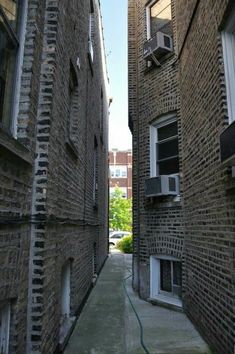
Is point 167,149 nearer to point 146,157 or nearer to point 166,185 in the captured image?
point 146,157

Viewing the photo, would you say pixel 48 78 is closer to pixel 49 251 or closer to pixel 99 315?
pixel 49 251

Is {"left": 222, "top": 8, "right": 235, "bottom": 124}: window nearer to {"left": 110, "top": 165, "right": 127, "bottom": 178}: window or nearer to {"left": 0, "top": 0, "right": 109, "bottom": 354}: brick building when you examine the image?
{"left": 0, "top": 0, "right": 109, "bottom": 354}: brick building

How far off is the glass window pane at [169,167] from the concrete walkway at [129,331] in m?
2.95

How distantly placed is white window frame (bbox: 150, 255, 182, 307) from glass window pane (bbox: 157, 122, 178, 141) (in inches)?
110

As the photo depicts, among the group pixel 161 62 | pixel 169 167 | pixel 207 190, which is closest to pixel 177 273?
pixel 169 167

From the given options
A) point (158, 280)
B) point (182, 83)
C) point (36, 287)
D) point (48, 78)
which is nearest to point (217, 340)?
point (36, 287)

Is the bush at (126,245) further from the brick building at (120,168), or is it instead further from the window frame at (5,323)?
the brick building at (120,168)

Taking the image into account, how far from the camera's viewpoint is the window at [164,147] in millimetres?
7199

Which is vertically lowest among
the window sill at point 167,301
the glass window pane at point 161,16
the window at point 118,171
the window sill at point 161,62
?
the window sill at point 167,301

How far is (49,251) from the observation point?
3.96 m

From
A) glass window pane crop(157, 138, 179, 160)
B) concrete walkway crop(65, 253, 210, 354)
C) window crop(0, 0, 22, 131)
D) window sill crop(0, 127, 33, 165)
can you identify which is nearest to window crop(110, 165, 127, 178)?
glass window pane crop(157, 138, 179, 160)

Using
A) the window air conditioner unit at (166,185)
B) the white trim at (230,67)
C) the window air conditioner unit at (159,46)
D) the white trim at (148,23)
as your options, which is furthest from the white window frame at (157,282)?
the white trim at (148,23)

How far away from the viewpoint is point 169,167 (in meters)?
7.30

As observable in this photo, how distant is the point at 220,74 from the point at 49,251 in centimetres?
314
